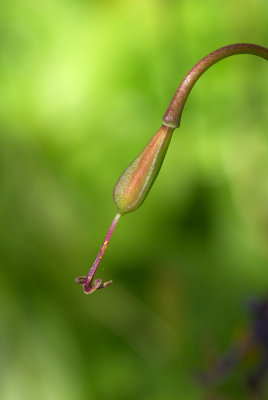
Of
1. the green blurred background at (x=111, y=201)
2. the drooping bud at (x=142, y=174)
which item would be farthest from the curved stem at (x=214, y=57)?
the green blurred background at (x=111, y=201)

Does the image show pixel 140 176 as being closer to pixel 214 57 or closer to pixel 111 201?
pixel 214 57

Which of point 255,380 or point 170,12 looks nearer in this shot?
point 255,380

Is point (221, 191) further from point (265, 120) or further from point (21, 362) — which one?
point (21, 362)

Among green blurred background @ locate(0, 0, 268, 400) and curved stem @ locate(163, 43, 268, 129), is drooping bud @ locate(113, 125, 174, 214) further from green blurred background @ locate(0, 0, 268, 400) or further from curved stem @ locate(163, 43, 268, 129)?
green blurred background @ locate(0, 0, 268, 400)

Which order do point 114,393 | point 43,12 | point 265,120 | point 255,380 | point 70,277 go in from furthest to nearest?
point 43,12 < point 265,120 < point 70,277 < point 114,393 < point 255,380

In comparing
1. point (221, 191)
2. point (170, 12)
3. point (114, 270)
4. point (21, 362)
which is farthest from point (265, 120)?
point (21, 362)

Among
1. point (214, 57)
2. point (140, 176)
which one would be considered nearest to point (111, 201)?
point (140, 176)

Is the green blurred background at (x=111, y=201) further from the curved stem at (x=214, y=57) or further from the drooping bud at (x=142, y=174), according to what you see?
the curved stem at (x=214, y=57)

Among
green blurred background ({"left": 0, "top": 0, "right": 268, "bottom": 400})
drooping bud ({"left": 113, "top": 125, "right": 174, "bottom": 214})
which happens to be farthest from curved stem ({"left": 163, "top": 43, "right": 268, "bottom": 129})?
green blurred background ({"left": 0, "top": 0, "right": 268, "bottom": 400})
